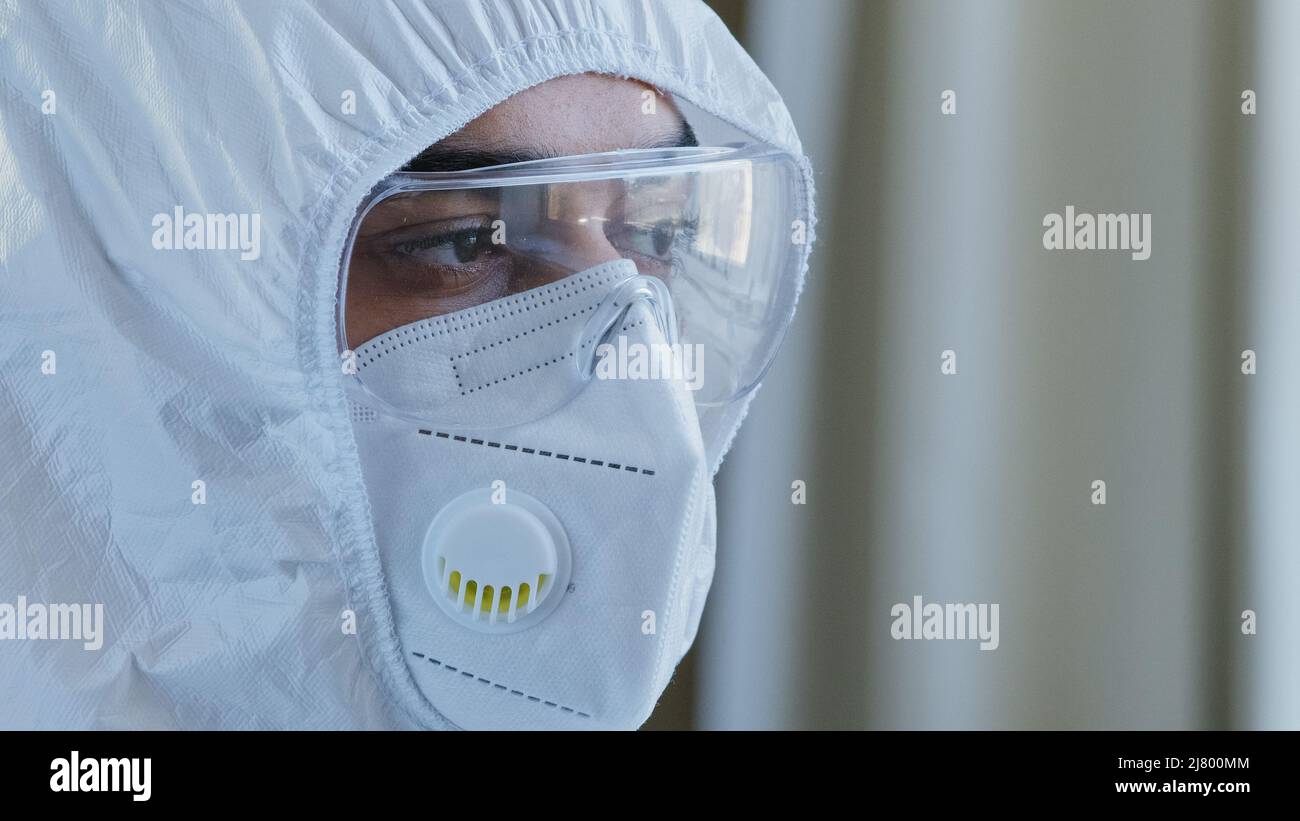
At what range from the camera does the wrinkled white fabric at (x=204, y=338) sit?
0.66 m

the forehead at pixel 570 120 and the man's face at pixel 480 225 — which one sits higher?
the forehead at pixel 570 120

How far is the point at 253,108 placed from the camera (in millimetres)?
658

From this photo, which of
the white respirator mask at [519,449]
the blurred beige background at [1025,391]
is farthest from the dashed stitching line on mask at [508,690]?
the blurred beige background at [1025,391]

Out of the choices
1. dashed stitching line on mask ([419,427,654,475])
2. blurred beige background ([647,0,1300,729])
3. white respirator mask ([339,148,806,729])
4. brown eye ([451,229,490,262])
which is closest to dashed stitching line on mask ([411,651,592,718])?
white respirator mask ([339,148,806,729])

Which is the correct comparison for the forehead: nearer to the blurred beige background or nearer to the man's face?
the man's face

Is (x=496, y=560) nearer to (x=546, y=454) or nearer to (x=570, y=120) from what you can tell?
(x=546, y=454)

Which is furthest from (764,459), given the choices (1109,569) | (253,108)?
(253,108)

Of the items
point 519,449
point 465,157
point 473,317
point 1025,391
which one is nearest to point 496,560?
point 519,449

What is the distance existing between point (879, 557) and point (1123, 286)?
417 mm

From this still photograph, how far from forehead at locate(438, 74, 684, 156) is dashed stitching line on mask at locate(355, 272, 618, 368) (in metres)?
0.10

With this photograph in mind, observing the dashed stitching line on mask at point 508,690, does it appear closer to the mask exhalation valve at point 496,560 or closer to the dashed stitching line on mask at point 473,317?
the mask exhalation valve at point 496,560

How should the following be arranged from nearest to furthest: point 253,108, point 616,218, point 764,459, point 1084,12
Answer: point 253,108
point 616,218
point 1084,12
point 764,459

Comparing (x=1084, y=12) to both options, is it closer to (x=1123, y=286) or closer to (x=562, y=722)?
(x=1123, y=286)
